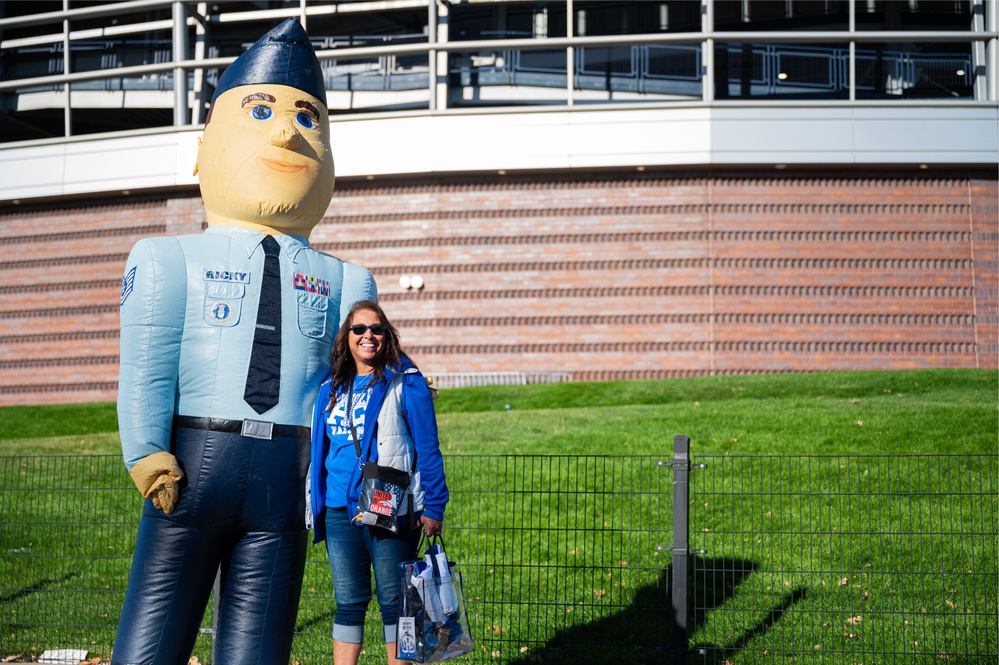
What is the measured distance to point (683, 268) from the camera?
17.0 m

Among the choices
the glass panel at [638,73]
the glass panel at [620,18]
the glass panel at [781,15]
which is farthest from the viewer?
the glass panel at [781,15]

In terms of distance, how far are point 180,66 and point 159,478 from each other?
15.8 metres

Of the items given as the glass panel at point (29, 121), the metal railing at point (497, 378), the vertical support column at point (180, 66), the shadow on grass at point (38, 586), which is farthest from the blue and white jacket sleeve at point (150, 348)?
the glass panel at point (29, 121)

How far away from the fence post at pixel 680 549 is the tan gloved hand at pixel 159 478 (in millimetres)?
2695

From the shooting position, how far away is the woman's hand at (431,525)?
4.16 meters

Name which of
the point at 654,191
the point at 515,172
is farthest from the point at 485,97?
the point at 654,191

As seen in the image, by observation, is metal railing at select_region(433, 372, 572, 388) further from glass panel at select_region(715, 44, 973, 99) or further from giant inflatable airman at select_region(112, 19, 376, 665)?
giant inflatable airman at select_region(112, 19, 376, 665)

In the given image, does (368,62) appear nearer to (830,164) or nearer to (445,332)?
(445,332)

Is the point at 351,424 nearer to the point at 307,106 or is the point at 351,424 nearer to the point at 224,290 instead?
the point at 224,290

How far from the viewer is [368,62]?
1931 centimetres

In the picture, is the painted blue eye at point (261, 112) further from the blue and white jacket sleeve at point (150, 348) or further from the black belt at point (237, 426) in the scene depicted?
the black belt at point (237, 426)

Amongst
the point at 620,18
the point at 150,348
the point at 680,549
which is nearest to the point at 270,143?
the point at 150,348

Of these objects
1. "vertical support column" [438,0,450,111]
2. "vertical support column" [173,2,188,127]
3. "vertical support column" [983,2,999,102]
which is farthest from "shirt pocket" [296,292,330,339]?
"vertical support column" [983,2,999,102]

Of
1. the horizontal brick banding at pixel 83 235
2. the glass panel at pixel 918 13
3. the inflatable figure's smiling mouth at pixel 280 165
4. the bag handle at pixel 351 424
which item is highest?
the glass panel at pixel 918 13
